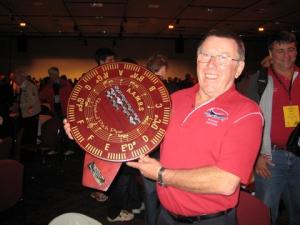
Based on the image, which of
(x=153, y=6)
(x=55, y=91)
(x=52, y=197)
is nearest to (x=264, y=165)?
(x=52, y=197)

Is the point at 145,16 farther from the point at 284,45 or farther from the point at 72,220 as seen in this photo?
the point at 72,220

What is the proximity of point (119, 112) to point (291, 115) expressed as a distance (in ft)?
5.47

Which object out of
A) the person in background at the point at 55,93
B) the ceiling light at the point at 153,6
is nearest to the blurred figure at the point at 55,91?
the person in background at the point at 55,93

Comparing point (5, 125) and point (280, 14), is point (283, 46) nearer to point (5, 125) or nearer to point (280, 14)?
point (5, 125)

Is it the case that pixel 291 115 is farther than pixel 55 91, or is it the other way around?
pixel 55 91

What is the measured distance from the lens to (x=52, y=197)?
15.6ft

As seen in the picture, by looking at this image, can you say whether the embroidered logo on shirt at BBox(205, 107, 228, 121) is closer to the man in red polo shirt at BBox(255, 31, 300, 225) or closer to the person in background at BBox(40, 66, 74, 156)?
the man in red polo shirt at BBox(255, 31, 300, 225)

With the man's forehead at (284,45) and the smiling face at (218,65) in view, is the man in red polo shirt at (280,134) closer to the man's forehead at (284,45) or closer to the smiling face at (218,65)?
the man's forehead at (284,45)

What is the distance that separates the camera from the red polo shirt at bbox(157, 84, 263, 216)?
1.33 metres

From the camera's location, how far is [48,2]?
9.27 metres

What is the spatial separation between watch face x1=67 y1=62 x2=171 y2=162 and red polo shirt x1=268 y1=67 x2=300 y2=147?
1456mm

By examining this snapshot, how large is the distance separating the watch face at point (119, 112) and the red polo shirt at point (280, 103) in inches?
57.3

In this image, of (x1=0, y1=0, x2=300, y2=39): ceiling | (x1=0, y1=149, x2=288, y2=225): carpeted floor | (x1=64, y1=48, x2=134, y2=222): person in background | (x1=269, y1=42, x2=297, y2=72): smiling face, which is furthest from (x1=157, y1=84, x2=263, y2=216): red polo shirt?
(x1=0, y1=0, x2=300, y2=39): ceiling

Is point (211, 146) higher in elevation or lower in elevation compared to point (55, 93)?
lower
